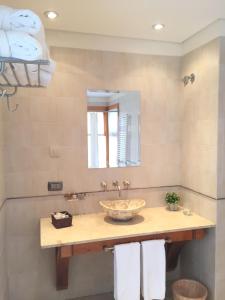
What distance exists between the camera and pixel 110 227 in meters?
2.31

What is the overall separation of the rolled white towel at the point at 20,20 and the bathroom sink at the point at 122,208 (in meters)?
1.61

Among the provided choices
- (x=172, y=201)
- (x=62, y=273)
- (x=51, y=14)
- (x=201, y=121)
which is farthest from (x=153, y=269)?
(x=51, y=14)

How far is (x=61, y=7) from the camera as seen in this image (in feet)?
6.51

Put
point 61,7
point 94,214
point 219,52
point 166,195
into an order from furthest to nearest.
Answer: point 166,195
point 94,214
point 219,52
point 61,7

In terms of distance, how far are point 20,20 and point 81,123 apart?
152 cm

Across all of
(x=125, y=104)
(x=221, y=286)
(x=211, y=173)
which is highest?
(x=125, y=104)

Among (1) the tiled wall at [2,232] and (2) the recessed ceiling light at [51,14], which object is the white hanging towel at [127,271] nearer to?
(1) the tiled wall at [2,232]

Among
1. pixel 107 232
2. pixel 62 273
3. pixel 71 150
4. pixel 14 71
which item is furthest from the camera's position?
pixel 71 150

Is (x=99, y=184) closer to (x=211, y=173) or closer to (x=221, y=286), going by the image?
(x=211, y=173)

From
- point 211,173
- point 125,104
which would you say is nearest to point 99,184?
point 125,104

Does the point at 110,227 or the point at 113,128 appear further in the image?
the point at 113,128

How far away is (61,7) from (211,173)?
1.78 meters

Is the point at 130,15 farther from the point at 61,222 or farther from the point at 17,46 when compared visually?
the point at 61,222

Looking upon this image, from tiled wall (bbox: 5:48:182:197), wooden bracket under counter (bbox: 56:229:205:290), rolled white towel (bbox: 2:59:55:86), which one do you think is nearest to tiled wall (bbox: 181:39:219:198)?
tiled wall (bbox: 5:48:182:197)
